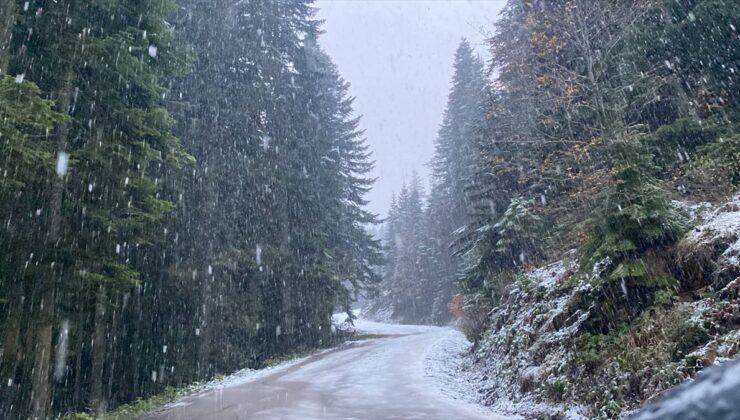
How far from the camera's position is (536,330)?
1146 centimetres

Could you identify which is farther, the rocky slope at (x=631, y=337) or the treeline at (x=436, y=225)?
the treeline at (x=436, y=225)

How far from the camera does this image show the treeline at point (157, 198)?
10.7m

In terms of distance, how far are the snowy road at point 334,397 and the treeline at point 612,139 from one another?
12.6ft

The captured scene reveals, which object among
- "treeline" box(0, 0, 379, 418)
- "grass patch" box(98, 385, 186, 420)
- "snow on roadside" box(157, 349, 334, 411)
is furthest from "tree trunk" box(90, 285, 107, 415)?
"snow on roadside" box(157, 349, 334, 411)

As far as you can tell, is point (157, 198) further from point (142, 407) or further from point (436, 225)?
point (436, 225)

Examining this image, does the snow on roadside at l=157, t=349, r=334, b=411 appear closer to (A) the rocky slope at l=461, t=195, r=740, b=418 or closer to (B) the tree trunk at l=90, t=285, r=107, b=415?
(B) the tree trunk at l=90, t=285, r=107, b=415

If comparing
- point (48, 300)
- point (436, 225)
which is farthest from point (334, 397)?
point (436, 225)

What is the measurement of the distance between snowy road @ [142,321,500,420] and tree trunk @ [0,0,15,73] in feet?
24.6

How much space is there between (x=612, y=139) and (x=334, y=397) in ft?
26.9

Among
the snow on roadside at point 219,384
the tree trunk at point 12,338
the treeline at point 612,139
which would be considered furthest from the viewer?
the snow on roadside at point 219,384

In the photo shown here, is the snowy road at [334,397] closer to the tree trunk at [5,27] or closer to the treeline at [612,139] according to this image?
the treeline at [612,139]

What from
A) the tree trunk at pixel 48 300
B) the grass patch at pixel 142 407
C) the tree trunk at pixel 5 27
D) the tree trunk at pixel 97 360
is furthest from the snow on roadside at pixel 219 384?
the tree trunk at pixel 5 27

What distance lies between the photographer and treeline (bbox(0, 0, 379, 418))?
35.1ft

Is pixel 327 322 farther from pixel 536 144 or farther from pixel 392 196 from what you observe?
pixel 392 196
